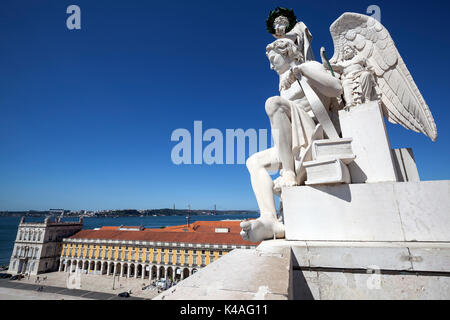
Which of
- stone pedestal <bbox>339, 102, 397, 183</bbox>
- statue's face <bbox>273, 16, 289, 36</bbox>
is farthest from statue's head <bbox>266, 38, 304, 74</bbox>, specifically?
stone pedestal <bbox>339, 102, 397, 183</bbox>

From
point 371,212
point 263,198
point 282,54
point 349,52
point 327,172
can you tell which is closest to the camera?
point 371,212

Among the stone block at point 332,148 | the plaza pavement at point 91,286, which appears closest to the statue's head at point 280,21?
the stone block at point 332,148

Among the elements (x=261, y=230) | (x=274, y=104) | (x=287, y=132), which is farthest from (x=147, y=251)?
(x=274, y=104)

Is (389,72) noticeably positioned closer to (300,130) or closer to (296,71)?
(296,71)

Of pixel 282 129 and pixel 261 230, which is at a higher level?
pixel 282 129

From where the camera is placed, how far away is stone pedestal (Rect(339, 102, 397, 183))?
2775mm

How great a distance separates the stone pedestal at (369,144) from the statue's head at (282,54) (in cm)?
129

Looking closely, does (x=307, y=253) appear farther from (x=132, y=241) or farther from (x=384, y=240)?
(x=132, y=241)

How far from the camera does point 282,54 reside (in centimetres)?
→ 350

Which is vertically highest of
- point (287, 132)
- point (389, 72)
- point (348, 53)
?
point (348, 53)

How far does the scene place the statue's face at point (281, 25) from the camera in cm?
412

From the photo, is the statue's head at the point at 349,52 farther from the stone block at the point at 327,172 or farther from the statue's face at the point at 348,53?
the stone block at the point at 327,172

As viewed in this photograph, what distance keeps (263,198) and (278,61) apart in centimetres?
232

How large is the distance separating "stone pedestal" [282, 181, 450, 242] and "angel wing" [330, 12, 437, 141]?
57.9 inches
